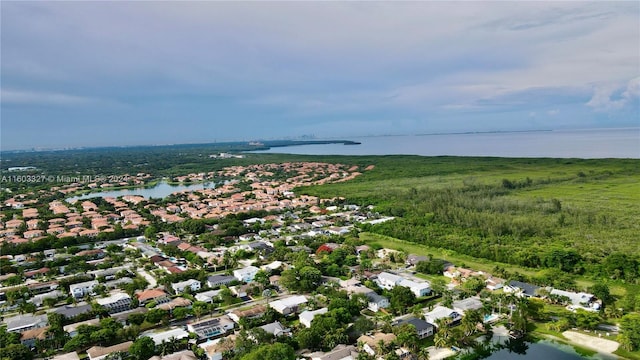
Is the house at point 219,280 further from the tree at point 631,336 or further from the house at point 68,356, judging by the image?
the tree at point 631,336

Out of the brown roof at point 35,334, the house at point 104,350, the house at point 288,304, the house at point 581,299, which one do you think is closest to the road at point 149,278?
the brown roof at point 35,334

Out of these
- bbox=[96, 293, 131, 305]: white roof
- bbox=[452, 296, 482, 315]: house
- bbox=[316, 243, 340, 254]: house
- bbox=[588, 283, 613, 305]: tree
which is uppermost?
bbox=[588, 283, 613, 305]: tree

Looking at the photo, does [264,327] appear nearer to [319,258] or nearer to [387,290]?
[387,290]

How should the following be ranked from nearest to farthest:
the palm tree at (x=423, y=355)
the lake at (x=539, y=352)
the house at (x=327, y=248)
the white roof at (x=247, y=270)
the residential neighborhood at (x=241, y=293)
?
1. the palm tree at (x=423, y=355)
2. the lake at (x=539, y=352)
3. the residential neighborhood at (x=241, y=293)
4. the white roof at (x=247, y=270)
5. the house at (x=327, y=248)

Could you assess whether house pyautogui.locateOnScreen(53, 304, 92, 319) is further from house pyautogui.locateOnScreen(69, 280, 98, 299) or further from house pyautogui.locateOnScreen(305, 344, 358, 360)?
house pyautogui.locateOnScreen(305, 344, 358, 360)

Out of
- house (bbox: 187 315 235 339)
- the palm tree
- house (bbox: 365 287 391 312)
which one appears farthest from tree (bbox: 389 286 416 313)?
house (bbox: 187 315 235 339)

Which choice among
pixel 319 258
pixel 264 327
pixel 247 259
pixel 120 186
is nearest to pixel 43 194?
pixel 120 186
